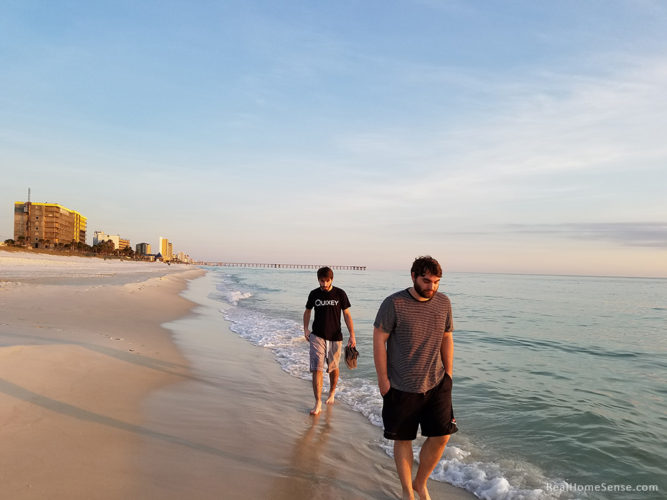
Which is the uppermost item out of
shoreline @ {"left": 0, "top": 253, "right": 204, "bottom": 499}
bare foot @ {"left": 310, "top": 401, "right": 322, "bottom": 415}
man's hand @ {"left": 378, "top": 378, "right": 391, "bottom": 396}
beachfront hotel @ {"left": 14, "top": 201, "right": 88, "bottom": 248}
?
beachfront hotel @ {"left": 14, "top": 201, "right": 88, "bottom": 248}

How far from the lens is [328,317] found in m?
5.85

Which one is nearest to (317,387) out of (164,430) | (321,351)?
(321,351)

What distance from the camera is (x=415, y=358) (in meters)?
3.29

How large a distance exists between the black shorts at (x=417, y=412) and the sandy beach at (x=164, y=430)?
0.91m

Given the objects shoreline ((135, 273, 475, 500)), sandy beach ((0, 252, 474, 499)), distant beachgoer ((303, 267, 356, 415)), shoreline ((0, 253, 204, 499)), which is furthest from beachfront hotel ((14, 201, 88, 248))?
distant beachgoer ((303, 267, 356, 415))

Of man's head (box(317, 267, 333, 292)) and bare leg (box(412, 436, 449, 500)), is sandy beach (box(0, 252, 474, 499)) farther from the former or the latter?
man's head (box(317, 267, 333, 292))

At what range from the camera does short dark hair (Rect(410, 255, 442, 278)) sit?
3.24m

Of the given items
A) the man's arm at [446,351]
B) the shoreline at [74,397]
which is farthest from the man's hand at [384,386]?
the shoreline at [74,397]

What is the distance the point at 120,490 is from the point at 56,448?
1026 mm

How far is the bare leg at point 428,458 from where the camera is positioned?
3420 mm

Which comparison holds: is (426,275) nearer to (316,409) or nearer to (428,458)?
(428,458)

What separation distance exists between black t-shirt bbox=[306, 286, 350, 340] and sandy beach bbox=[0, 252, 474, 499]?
3.94ft

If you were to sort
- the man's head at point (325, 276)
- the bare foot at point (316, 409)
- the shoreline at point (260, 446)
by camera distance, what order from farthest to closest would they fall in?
the bare foot at point (316, 409) < the man's head at point (325, 276) < the shoreline at point (260, 446)

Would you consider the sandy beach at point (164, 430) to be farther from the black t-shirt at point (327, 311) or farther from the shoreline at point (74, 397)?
the black t-shirt at point (327, 311)
